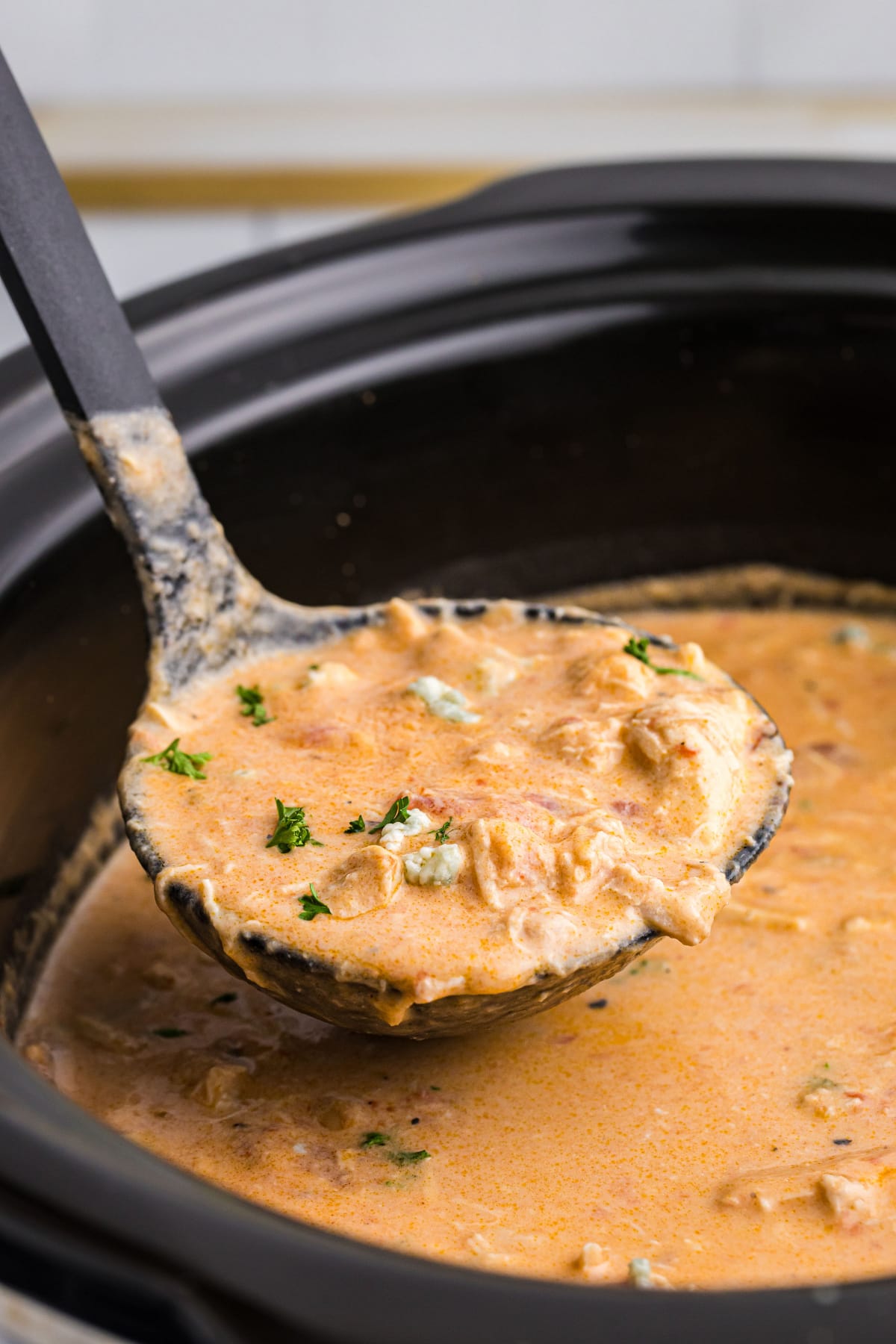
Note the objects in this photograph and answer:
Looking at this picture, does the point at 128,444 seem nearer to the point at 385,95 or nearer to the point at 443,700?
the point at 443,700

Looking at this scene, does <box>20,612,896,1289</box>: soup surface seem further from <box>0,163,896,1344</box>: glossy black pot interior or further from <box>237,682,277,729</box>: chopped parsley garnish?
<box>0,163,896,1344</box>: glossy black pot interior

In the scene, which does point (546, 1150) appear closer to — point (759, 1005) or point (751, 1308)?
point (759, 1005)

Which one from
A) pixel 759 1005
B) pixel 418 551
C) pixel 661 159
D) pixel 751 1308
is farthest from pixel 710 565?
pixel 751 1308

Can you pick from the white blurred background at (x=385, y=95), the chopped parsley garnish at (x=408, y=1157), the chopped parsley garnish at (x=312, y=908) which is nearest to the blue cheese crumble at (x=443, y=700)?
the chopped parsley garnish at (x=312, y=908)

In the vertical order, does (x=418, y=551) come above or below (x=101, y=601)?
below

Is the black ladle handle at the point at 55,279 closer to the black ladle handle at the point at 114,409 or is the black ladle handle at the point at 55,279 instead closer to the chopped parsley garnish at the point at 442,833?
the black ladle handle at the point at 114,409

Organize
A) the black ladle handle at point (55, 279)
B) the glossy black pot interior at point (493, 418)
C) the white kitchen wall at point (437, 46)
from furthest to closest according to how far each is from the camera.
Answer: the white kitchen wall at point (437, 46) → the glossy black pot interior at point (493, 418) → the black ladle handle at point (55, 279)

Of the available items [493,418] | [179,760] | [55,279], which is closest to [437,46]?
[493,418]

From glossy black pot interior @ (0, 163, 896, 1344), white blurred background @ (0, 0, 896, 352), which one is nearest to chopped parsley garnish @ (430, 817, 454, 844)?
glossy black pot interior @ (0, 163, 896, 1344)
